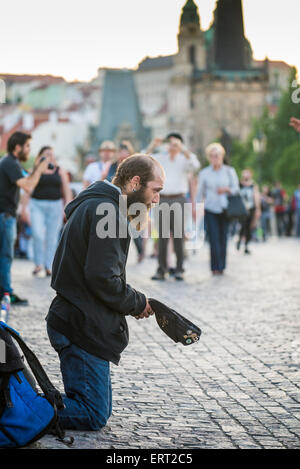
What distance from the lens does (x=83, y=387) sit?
4.88 metres

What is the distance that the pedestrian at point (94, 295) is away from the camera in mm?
4742

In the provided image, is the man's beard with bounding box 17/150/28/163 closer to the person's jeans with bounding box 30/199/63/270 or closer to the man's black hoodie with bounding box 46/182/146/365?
the person's jeans with bounding box 30/199/63/270

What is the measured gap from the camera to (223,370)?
21.7ft

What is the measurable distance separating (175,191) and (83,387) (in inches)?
335

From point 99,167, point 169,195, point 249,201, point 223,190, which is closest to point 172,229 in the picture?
point 169,195

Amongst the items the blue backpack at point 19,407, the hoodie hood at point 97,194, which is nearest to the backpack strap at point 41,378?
the blue backpack at point 19,407

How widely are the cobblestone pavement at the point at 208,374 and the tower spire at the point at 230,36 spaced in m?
118

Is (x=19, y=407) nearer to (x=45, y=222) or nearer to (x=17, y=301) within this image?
(x=17, y=301)

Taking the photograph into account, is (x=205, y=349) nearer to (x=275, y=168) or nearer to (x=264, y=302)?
(x=264, y=302)

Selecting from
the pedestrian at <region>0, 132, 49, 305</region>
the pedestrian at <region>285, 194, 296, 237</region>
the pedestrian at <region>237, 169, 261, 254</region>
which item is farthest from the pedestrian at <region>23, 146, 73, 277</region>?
the pedestrian at <region>285, 194, 296, 237</region>

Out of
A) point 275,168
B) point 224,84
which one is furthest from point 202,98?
point 275,168

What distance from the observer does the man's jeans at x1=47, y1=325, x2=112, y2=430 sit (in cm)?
483

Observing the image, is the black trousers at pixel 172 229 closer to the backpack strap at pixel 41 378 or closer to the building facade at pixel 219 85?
the backpack strap at pixel 41 378

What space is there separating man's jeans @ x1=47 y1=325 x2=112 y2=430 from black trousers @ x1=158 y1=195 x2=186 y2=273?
8.29 metres
